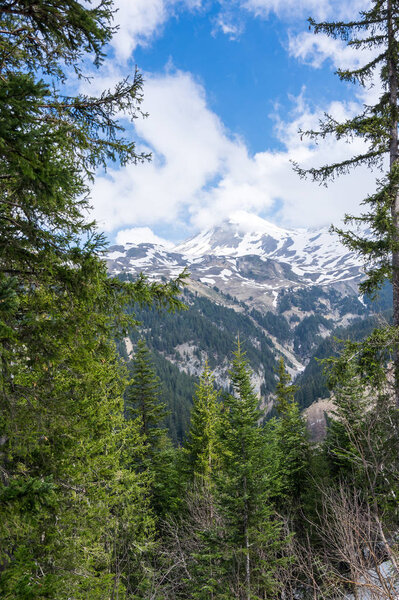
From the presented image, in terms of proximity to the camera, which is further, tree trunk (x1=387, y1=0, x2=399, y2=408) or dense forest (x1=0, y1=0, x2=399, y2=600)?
tree trunk (x1=387, y1=0, x2=399, y2=408)

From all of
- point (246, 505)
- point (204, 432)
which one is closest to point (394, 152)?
point (246, 505)

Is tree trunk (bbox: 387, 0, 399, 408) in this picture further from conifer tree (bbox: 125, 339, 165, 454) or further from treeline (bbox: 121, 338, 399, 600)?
conifer tree (bbox: 125, 339, 165, 454)

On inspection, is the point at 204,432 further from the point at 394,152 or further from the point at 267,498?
the point at 394,152

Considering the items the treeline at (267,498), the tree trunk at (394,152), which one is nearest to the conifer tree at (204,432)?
the treeline at (267,498)

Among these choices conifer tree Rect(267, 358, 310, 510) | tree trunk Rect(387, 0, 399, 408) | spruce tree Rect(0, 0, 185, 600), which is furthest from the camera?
conifer tree Rect(267, 358, 310, 510)

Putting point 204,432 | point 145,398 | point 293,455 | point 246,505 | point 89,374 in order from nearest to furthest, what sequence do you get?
point 89,374 → point 246,505 → point 204,432 → point 293,455 → point 145,398

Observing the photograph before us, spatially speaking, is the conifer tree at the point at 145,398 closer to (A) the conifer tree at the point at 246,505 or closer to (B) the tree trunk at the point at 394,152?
(A) the conifer tree at the point at 246,505

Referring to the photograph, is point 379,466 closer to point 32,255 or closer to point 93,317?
point 93,317

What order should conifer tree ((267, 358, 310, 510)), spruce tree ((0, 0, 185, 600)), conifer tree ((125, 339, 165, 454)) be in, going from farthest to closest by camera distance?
conifer tree ((125, 339, 165, 454))
conifer tree ((267, 358, 310, 510))
spruce tree ((0, 0, 185, 600))

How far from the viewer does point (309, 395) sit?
105000 millimetres

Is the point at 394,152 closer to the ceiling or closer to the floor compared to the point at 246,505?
closer to the ceiling

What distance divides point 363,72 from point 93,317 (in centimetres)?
982

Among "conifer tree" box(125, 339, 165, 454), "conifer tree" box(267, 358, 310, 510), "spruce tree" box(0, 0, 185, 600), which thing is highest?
"spruce tree" box(0, 0, 185, 600)

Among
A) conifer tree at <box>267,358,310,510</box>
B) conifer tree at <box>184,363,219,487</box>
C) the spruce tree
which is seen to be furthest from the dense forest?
conifer tree at <box>267,358,310,510</box>
